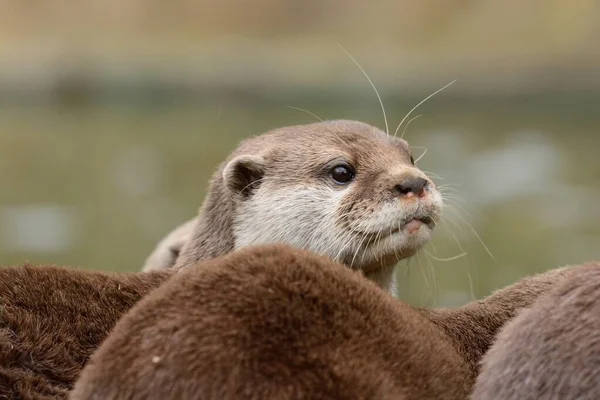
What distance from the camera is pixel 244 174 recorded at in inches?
128

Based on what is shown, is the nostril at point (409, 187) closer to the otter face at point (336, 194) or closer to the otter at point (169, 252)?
the otter face at point (336, 194)

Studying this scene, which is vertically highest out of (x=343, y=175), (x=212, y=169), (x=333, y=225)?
(x=343, y=175)

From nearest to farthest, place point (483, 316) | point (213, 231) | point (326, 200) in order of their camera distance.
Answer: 1. point (483, 316)
2. point (326, 200)
3. point (213, 231)

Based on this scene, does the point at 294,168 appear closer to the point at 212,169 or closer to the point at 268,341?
the point at 268,341

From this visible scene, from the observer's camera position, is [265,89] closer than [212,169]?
No

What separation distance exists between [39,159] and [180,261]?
11.4m

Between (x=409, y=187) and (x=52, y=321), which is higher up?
(x=409, y=187)

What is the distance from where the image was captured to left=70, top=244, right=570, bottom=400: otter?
1477 millimetres

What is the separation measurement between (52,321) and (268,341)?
0.68m

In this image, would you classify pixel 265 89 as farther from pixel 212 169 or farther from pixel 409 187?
pixel 409 187

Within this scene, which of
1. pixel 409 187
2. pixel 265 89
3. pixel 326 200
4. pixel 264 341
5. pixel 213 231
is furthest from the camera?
pixel 265 89

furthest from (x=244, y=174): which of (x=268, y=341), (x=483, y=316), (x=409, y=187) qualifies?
(x=268, y=341)

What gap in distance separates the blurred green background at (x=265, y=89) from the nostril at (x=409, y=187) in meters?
9.14

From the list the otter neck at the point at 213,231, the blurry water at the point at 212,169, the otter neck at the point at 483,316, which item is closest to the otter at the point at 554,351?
the otter neck at the point at 483,316
